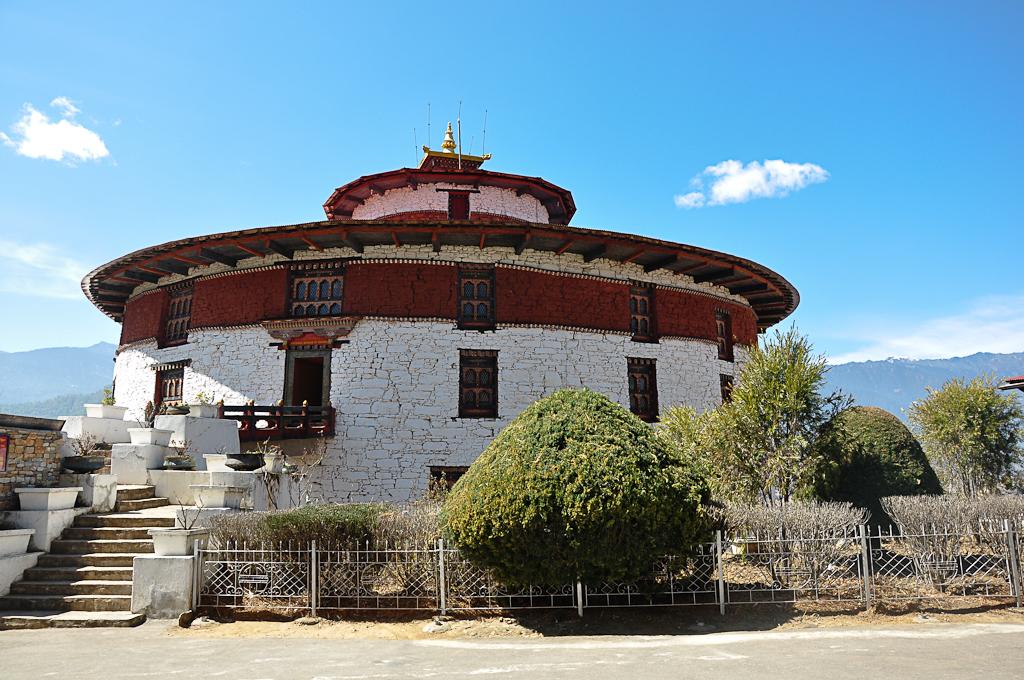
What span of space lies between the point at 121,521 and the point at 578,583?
24.7 feet

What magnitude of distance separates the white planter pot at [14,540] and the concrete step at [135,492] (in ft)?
5.24

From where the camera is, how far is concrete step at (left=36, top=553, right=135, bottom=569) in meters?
9.87

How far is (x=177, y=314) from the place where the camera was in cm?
2070

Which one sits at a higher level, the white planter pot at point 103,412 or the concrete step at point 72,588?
the white planter pot at point 103,412

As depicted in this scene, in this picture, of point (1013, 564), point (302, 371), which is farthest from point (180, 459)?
point (1013, 564)

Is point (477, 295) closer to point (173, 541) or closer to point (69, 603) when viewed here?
point (173, 541)

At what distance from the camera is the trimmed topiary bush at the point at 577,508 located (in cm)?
813

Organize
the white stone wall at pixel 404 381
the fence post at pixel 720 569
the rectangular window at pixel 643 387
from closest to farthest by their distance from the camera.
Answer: the fence post at pixel 720 569, the white stone wall at pixel 404 381, the rectangular window at pixel 643 387

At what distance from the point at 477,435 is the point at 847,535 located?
9566 millimetres

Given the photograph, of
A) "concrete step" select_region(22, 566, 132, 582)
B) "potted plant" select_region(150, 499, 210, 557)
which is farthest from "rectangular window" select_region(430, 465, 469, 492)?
"concrete step" select_region(22, 566, 132, 582)

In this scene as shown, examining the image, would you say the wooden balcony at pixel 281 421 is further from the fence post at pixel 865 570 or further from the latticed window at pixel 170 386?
the fence post at pixel 865 570

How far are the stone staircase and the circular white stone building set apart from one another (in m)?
5.99

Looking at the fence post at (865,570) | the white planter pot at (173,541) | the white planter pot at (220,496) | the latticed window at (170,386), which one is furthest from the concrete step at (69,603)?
the latticed window at (170,386)

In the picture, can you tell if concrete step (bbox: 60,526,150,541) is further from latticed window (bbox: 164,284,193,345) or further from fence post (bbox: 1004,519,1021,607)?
fence post (bbox: 1004,519,1021,607)
